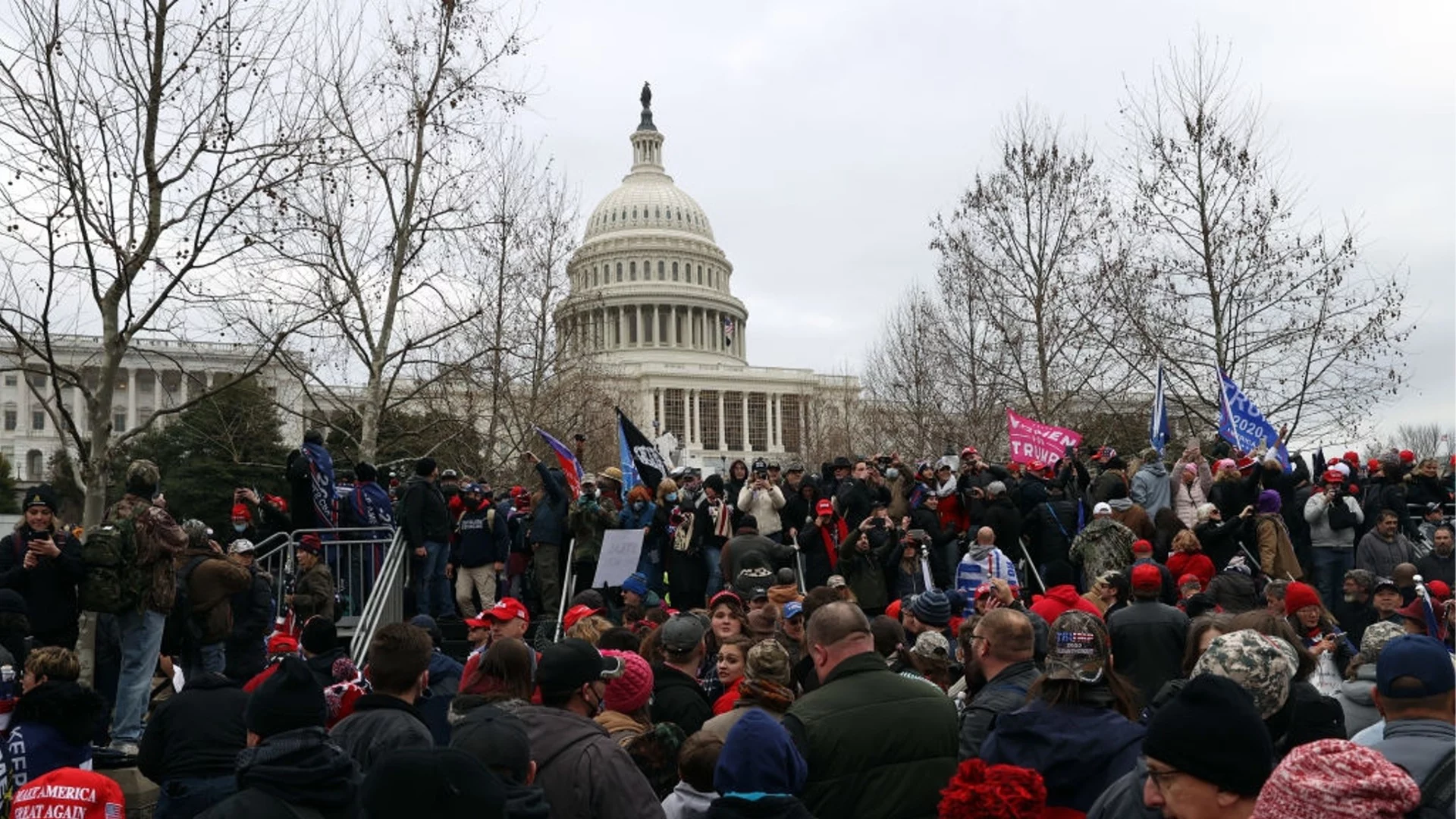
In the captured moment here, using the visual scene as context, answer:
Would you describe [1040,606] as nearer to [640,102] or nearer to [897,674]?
[897,674]

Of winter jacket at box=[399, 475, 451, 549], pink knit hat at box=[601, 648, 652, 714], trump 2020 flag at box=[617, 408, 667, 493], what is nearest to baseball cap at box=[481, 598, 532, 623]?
pink knit hat at box=[601, 648, 652, 714]

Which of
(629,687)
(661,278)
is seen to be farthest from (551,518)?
(661,278)

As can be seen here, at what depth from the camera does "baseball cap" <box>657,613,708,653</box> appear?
5.99 metres

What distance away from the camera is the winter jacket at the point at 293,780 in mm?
3773

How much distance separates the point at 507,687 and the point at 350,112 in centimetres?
1417

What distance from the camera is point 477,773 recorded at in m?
3.00

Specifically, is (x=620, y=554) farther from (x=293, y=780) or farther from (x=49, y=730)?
(x=293, y=780)

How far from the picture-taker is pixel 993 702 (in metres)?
4.65

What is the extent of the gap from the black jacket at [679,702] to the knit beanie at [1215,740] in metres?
2.88

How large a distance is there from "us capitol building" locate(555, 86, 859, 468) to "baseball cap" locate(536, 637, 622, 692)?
322 feet

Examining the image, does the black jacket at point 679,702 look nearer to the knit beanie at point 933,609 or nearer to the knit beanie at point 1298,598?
the knit beanie at point 933,609

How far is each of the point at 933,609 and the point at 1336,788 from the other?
451 centimetres

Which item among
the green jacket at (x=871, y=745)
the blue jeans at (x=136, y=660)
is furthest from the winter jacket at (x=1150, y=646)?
the blue jeans at (x=136, y=660)

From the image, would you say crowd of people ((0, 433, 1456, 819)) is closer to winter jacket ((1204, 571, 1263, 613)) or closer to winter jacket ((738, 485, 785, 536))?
winter jacket ((1204, 571, 1263, 613))
